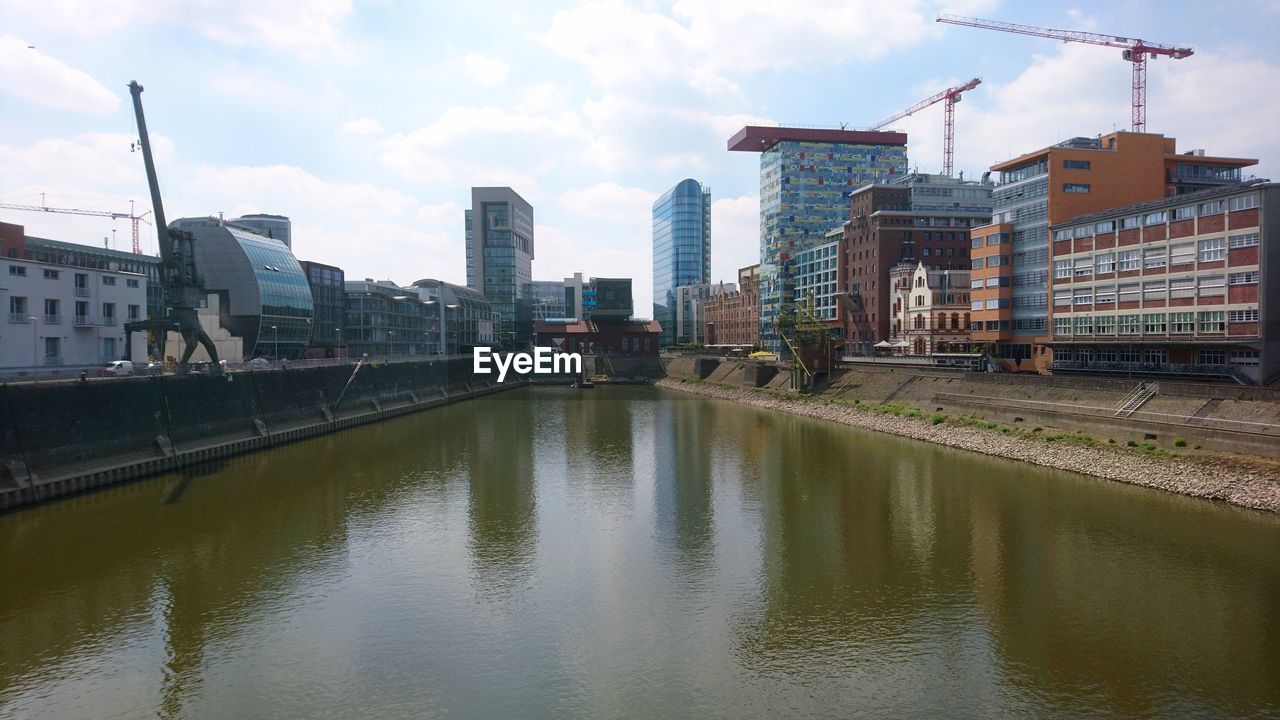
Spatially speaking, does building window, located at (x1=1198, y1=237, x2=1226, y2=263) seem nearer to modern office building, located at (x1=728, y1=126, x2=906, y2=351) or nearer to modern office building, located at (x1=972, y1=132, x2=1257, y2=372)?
modern office building, located at (x1=972, y1=132, x2=1257, y2=372)

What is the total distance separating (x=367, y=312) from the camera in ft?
392

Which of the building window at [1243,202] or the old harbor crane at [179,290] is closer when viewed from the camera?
the building window at [1243,202]

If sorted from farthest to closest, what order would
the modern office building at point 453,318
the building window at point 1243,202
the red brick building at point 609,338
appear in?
1. the red brick building at point 609,338
2. the modern office building at point 453,318
3. the building window at point 1243,202

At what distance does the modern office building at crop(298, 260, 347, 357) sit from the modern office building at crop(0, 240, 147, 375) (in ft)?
134

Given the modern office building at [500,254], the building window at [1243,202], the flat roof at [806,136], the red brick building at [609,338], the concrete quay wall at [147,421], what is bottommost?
the concrete quay wall at [147,421]

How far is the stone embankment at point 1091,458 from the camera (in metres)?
34.2

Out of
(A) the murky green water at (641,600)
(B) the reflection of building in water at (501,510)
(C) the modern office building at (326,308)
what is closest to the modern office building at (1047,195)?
(A) the murky green water at (641,600)

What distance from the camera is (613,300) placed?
146m

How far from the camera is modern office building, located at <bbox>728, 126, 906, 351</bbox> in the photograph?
500 ft

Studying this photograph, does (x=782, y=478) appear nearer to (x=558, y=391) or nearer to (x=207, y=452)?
(x=207, y=452)

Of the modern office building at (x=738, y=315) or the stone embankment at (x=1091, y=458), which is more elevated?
the modern office building at (x=738, y=315)

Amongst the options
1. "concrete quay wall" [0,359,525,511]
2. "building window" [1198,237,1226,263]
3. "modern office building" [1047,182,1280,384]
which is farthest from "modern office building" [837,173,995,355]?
"concrete quay wall" [0,359,525,511]

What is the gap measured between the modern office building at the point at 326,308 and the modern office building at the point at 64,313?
134ft

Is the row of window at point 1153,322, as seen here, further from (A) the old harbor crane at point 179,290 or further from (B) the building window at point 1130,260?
(A) the old harbor crane at point 179,290
